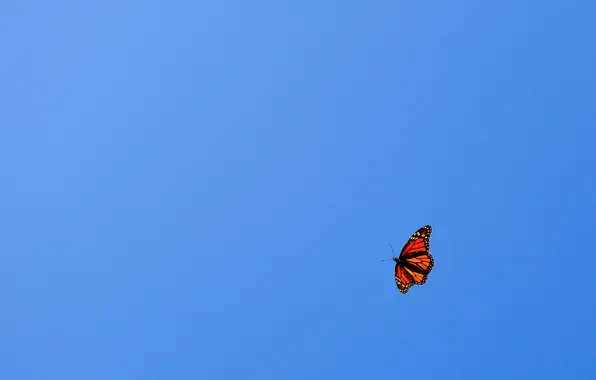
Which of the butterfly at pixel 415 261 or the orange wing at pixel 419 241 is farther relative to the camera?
the butterfly at pixel 415 261

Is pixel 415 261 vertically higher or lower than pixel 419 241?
lower

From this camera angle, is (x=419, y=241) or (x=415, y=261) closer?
(x=419, y=241)

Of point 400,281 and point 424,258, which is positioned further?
point 400,281

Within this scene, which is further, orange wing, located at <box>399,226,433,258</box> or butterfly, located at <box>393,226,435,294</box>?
butterfly, located at <box>393,226,435,294</box>
